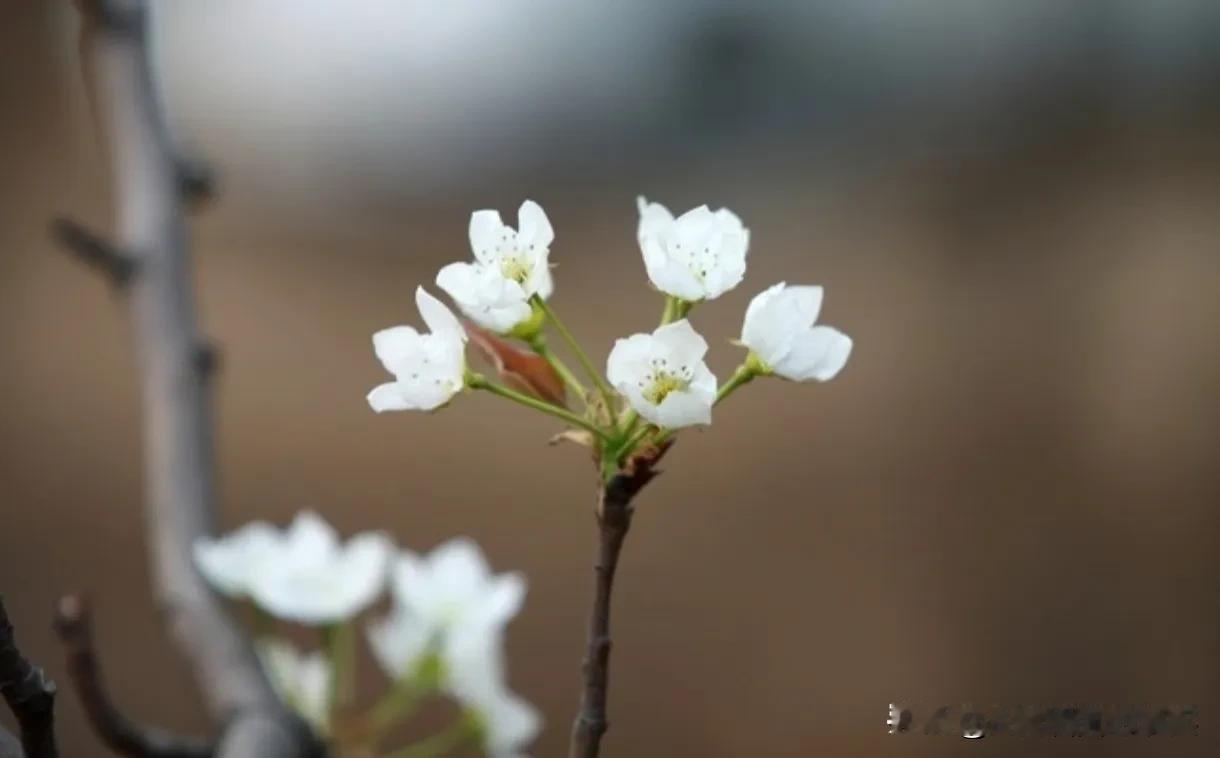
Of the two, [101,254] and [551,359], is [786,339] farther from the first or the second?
[101,254]

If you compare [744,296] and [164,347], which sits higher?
[744,296]

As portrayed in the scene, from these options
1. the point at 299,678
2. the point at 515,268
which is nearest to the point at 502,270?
the point at 515,268

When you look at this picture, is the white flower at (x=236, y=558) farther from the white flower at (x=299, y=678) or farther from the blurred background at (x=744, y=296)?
the blurred background at (x=744, y=296)

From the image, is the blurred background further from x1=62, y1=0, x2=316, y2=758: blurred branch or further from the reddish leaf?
the reddish leaf

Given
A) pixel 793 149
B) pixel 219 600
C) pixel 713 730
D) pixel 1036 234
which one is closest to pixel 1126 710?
pixel 219 600

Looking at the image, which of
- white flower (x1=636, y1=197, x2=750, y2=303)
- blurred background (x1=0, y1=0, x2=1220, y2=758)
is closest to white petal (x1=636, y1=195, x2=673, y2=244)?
white flower (x1=636, y1=197, x2=750, y2=303)

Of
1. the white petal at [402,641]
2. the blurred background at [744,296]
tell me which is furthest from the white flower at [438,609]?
the blurred background at [744,296]

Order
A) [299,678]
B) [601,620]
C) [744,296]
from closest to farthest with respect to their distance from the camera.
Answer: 1. [601,620]
2. [299,678]
3. [744,296]

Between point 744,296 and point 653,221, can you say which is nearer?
point 653,221
